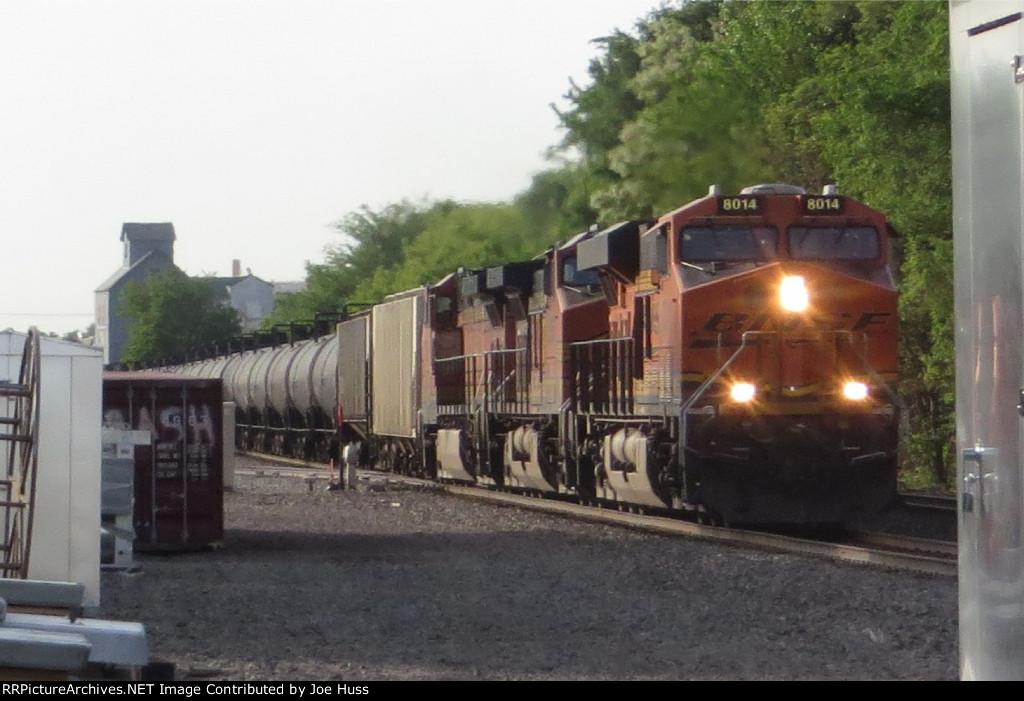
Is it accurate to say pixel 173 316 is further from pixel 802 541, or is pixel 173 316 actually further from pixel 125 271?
pixel 802 541

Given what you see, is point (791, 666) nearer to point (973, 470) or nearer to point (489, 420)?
point (973, 470)

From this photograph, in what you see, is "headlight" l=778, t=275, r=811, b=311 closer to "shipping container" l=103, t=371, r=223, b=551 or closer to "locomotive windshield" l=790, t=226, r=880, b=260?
"locomotive windshield" l=790, t=226, r=880, b=260

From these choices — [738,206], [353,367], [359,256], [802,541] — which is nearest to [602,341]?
[738,206]

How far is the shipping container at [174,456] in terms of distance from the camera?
598 inches

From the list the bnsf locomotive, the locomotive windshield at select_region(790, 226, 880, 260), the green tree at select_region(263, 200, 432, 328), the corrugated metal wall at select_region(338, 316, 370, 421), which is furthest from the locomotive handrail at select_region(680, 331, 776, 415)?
the green tree at select_region(263, 200, 432, 328)

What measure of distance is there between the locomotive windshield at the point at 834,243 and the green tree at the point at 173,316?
91348 millimetres

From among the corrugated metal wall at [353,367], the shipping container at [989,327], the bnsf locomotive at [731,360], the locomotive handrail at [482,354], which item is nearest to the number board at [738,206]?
the bnsf locomotive at [731,360]

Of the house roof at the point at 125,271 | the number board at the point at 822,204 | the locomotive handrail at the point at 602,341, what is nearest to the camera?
the number board at the point at 822,204

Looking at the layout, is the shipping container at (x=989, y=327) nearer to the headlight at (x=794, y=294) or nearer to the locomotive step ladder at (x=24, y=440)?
the locomotive step ladder at (x=24, y=440)

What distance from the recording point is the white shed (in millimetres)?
9000

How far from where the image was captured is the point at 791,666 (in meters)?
7.76

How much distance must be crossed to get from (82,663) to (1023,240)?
9.21 ft

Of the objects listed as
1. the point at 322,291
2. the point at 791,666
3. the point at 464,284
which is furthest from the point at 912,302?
the point at 322,291

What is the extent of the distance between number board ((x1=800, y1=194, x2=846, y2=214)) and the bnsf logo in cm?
117
